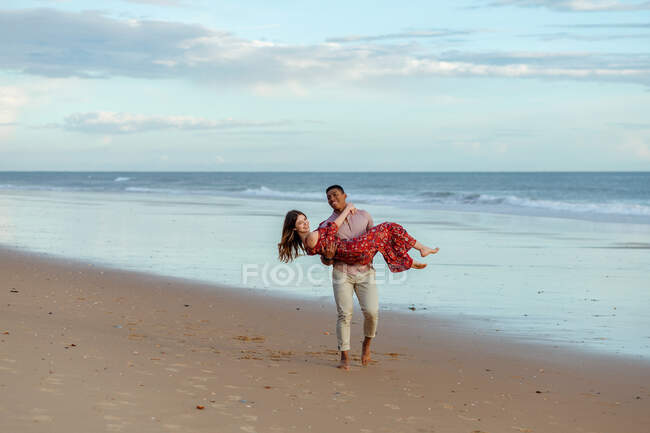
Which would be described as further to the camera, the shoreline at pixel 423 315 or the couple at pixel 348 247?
the shoreline at pixel 423 315

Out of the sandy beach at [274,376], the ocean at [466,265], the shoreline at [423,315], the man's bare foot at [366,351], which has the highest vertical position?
the ocean at [466,265]

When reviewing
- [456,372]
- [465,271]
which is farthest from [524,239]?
[456,372]

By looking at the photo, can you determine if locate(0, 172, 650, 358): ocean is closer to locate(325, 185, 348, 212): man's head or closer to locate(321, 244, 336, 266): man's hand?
locate(321, 244, 336, 266): man's hand

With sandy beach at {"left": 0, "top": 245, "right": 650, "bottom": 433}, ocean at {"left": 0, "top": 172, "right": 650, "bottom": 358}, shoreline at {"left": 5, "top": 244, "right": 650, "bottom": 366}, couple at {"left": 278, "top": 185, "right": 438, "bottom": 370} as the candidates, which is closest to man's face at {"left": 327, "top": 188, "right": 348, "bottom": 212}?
couple at {"left": 278, "top": 185, "right": 438, "bottom": 370}

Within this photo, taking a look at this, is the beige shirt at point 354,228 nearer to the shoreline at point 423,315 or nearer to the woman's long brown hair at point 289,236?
the woman's long brown hair at point 289,236

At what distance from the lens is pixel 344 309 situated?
666cm

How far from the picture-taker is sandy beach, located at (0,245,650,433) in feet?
16.7

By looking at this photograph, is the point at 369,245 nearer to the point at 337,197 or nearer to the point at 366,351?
the point at 337,197

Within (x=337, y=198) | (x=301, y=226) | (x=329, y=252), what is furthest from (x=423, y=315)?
(x=301, y=226)

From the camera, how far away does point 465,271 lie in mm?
12859

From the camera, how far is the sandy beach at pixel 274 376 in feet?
16.7

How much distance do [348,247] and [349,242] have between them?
0.15 feet

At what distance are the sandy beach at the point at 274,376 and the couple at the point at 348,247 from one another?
61cm

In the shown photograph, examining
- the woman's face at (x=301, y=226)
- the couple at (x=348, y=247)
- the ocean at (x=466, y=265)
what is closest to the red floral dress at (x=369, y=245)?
the couple at (x=348, y=247)
